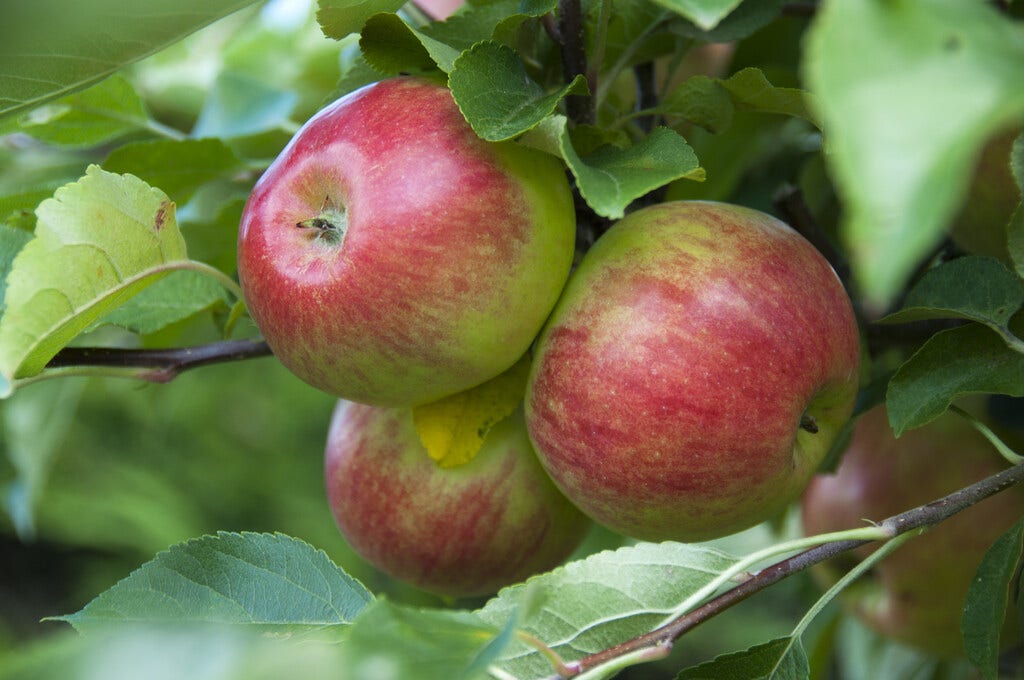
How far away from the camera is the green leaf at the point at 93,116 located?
94 cm

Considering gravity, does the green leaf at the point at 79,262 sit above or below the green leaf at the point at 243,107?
above

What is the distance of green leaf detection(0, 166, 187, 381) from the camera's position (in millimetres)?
591

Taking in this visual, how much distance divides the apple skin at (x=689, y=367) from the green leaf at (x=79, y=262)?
11.4 inches

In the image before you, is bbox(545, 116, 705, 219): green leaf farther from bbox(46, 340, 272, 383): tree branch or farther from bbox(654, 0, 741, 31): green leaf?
bbox(46, 340, 272, 383): tree branch

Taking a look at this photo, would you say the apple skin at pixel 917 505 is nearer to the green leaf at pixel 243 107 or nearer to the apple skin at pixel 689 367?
the apple skin at pixel 689 367

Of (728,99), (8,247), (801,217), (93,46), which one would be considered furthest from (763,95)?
(8,247)

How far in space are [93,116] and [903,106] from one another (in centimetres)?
88

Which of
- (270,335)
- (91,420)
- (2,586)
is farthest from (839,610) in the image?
(2,586)

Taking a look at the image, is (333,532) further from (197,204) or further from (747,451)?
(747,451)

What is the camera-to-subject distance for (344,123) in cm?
65

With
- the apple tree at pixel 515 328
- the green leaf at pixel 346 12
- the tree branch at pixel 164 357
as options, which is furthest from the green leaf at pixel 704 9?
the tree branch at pixel 164 357

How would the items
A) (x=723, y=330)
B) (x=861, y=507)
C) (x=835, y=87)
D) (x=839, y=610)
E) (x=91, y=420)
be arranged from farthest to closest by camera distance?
(x=91, y=420), (x=839, y=610), (x=861, y=507), (x=723, y=330), (x=835, y=87)

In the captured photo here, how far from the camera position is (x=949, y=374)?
2.27ft

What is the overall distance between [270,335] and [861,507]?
25.1 inches
